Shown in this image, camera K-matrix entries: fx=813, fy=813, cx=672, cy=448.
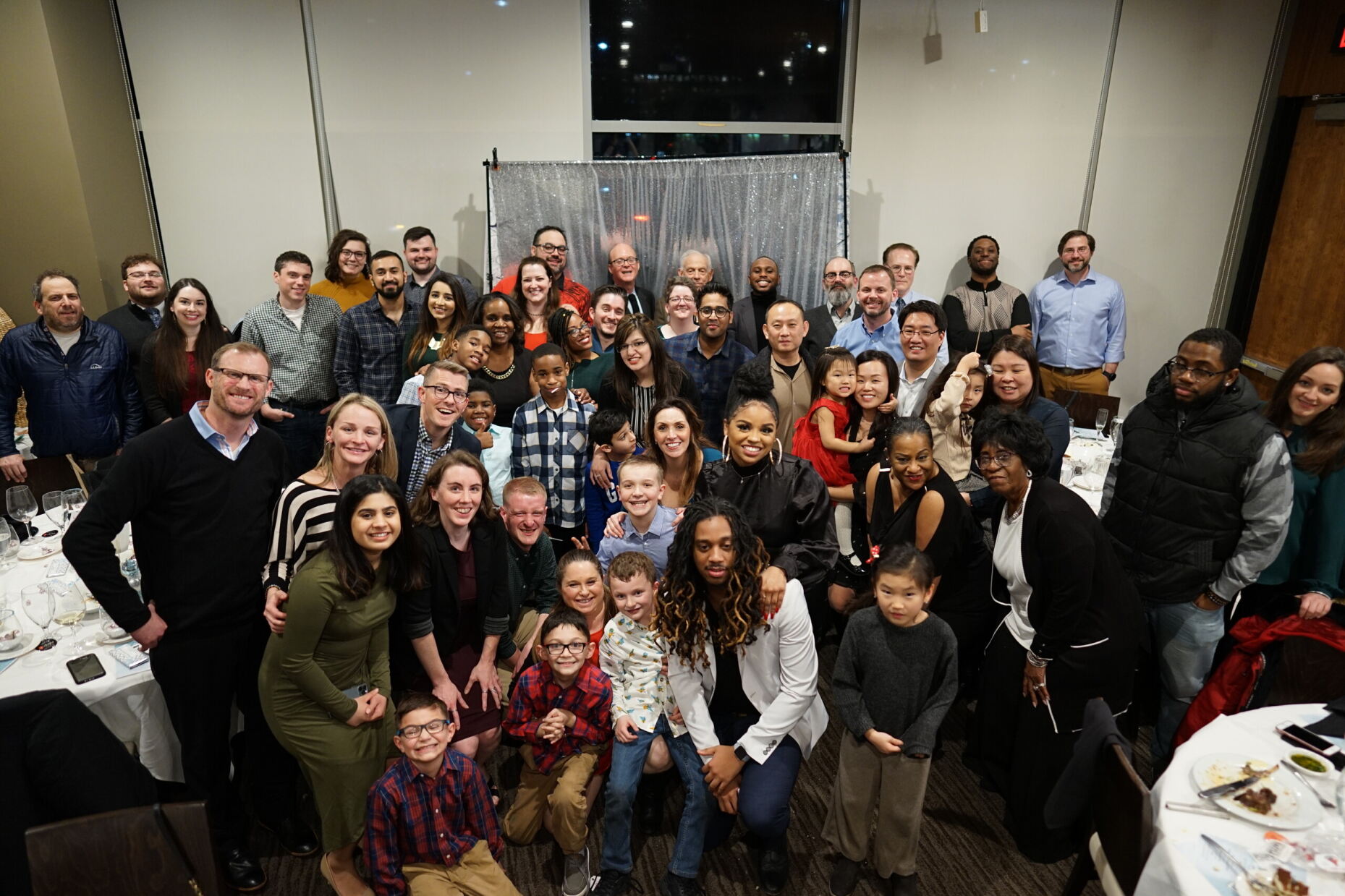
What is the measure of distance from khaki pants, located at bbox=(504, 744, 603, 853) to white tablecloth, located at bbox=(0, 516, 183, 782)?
44.4 inches

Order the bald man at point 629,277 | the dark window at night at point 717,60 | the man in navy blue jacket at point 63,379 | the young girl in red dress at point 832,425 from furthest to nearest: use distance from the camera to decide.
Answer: the dark window at night at point 717,60 → the bald man at point 629,277 → the man in navy blue jacket at point 63,379 → the young girl in red dress at point 832,425

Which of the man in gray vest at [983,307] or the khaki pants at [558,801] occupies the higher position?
the man in gray vest at [983,307]

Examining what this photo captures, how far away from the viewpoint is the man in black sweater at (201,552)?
2.35 metres

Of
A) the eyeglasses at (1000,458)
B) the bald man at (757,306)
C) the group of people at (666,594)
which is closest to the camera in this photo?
the group of people at (666,594)

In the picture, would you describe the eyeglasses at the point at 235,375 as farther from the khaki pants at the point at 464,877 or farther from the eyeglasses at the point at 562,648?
the khaki pants at the point at 464,877

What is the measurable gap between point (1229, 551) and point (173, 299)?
184 inches

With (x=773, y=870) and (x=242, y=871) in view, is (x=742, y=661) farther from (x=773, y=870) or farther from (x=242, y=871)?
(x=242, y=871)

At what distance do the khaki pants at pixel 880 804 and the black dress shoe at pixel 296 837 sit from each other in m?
1.76

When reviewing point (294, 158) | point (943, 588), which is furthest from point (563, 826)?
point (294, 158)

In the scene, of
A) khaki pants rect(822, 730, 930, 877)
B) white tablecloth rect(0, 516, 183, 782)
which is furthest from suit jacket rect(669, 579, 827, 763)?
white tablecloth rect(0, 516, 183, 782)

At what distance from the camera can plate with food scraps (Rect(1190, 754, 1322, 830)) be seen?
1982 mm

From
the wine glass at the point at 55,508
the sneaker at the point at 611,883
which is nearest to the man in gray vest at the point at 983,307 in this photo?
the sneaker at the point at 611,883

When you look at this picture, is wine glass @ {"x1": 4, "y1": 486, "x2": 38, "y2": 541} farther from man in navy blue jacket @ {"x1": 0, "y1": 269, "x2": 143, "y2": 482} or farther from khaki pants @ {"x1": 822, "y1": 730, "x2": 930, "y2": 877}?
khaki pants @ {"x1": 822, "y1": 730, "x2": 930, "y2": 877}

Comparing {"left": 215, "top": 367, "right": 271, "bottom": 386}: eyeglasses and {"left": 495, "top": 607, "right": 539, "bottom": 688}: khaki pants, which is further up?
{"left": 215, "top": 367, "right": 271, "bottom": 386}: eyeglasses
